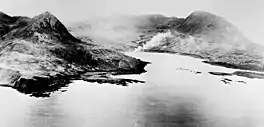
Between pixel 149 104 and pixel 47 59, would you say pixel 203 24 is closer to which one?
pixel 149 104

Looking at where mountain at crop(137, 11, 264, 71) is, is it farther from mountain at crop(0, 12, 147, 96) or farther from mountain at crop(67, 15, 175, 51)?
mountain at crop(0, 12, 147, 96)

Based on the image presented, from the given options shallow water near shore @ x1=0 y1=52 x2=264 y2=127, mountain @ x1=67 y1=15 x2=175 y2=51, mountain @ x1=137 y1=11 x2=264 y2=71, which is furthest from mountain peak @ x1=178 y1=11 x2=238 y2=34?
shallow water near shore @ x1=0 y1=52 x2=264 y2=127

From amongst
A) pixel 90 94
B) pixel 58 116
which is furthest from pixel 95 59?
pixel 58 116

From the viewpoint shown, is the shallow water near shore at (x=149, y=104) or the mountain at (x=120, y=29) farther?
the mountain at (x=120, y=29)

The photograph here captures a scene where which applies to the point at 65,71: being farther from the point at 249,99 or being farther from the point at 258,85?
the point at 258,85

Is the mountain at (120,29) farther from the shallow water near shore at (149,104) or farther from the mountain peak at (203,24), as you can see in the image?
the shallow water near shore at (149,104)

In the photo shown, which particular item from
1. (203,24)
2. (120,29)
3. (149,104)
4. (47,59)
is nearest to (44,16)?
(47,59)

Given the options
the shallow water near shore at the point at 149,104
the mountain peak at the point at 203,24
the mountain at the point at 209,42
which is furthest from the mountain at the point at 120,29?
the shallow water near shore at the point at 149,104
